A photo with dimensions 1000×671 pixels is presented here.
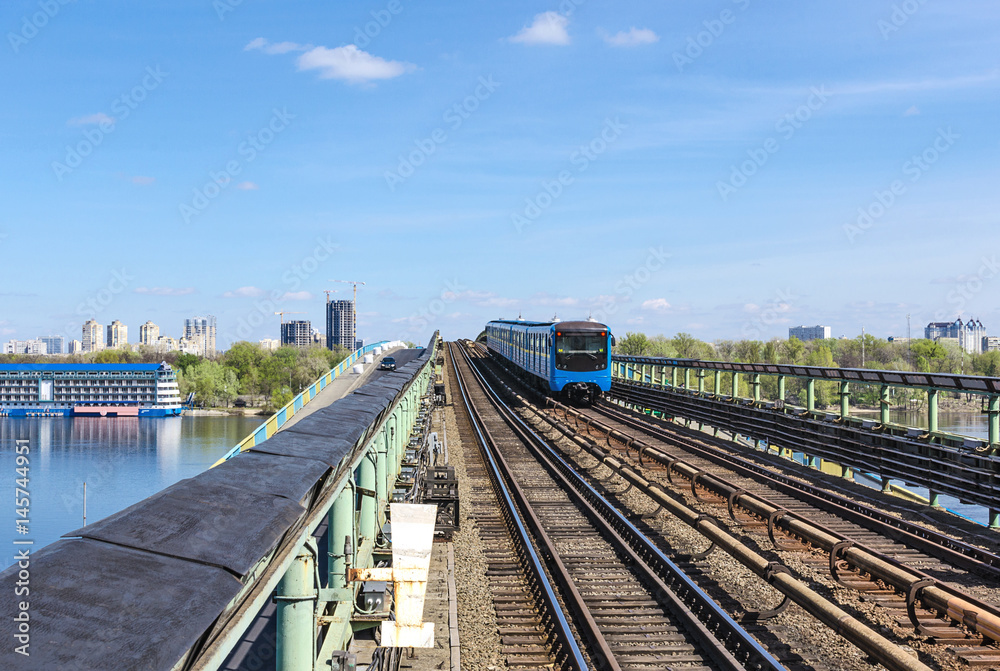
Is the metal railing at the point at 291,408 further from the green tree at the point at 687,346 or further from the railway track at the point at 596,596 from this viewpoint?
the green tree at the point at 687,346

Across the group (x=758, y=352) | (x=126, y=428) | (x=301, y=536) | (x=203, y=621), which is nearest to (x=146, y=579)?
(x=203, y=621)

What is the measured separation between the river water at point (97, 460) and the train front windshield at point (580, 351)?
17782 millimetres

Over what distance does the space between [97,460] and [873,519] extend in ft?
233

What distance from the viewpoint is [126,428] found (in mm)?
101875

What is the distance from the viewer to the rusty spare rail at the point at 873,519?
9.47 m

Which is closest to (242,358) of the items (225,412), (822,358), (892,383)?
(225,412)

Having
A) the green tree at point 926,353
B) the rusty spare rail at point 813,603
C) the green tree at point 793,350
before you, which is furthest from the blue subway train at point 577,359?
the green tree at point 793,350

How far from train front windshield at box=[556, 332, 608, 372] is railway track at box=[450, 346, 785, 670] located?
14.4 meters

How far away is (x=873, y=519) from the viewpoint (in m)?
11.4

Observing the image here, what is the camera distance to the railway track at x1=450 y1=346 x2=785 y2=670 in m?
7.09

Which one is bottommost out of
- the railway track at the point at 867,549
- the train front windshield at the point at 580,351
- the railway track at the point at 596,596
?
the railway track at the point at 596,596

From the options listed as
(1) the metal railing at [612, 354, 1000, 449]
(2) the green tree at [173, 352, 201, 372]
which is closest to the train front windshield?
(1) the metal railing at [612, 354, 1000, 449]

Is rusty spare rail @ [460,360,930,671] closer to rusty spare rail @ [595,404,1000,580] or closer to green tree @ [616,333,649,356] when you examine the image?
rusty spare rail @ [595,404,1000,580]

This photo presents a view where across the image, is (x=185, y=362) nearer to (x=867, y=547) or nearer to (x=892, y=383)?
(x=892, y=383)
